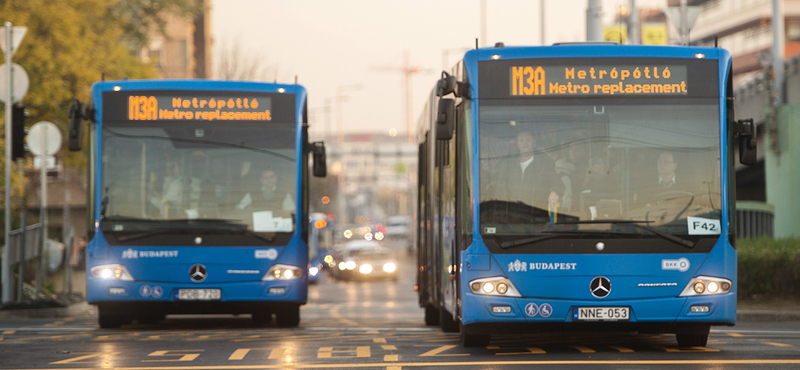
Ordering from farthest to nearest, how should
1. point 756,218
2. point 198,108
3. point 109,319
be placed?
point 756,218 → point 109,319 → point 198,108

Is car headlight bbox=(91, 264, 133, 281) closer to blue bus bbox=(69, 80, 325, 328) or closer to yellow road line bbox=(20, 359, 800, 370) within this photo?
blue bus bbox=(69, 80, 325, 328)

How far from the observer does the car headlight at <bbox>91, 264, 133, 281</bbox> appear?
14383 millimetres

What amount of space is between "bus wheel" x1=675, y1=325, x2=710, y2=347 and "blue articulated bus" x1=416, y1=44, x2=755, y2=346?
1.41ft

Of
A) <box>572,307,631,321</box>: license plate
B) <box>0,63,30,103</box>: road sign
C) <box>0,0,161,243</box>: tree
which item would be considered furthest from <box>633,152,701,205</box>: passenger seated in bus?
<box>0,0,161,243</box>: tree

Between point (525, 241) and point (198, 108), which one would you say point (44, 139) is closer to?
point (198, 108)

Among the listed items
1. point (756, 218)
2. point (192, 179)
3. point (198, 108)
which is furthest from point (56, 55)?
point (756, 218)

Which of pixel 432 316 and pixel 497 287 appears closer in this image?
pixel 497 287

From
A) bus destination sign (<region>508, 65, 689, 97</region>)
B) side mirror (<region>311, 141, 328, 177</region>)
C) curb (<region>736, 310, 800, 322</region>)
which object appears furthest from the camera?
curb (<region>736, 310, 800, 322</region>)

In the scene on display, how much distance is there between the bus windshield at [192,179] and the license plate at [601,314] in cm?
511

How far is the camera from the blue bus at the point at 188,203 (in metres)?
14.4

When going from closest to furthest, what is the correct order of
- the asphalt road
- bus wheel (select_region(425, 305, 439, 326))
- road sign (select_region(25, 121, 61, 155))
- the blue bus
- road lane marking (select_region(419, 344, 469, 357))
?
1. the asphalt road
2. road lane marking (select_region(419, 344, 469, 357))
3. the blue bus
4. bus wheel (select_region(425, 305, 439, 326))
5. road sign (select_region(25, 121, 61, 155))

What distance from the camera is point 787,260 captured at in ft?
57.3

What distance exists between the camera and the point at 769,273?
17578mm

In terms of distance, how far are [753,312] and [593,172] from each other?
6928mm
